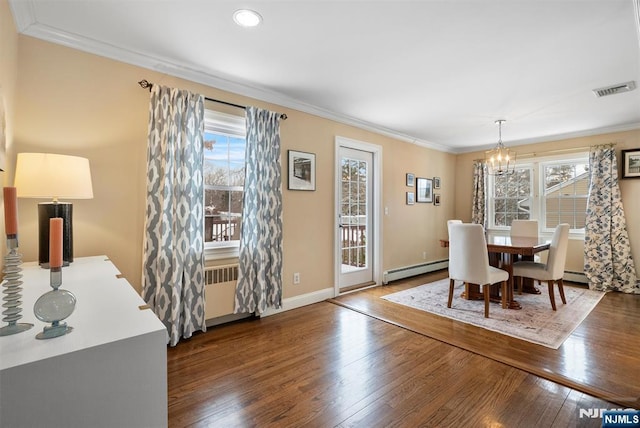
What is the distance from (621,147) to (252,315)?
5.66 m

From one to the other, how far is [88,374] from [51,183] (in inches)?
56.5

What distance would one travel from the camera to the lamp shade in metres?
1.67

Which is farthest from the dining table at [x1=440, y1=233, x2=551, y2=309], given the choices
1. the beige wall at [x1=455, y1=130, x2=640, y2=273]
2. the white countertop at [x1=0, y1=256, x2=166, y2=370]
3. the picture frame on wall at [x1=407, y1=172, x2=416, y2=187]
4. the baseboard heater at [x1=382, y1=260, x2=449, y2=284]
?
the white countertop at [x1=0, y1=256, x2=166, y2=370]

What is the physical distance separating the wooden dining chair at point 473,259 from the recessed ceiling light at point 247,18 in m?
2.73

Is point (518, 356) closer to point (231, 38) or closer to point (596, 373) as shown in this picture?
point (596, 373)

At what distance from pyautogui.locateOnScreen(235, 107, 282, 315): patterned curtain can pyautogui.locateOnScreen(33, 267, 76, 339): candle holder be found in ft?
6.85

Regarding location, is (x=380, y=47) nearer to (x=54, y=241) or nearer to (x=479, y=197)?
(x=54, y=241)

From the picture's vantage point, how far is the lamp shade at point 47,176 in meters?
1.67

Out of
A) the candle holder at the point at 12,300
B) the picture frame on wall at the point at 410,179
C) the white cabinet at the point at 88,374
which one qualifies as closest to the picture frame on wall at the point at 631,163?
the picture frame on wall at the point at 410,179

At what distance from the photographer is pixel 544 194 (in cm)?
509

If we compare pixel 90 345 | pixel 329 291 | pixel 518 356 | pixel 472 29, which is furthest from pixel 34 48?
pixel 518 356

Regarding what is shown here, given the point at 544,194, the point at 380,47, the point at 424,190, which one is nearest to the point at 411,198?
the point at 424,190

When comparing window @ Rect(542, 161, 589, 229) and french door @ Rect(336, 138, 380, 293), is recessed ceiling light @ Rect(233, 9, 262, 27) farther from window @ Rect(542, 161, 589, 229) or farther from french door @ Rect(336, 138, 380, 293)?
window @ Rect(542, 161, 589, 229)

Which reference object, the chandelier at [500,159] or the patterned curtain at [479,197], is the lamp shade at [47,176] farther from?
the patterned curtain at [479,197]
